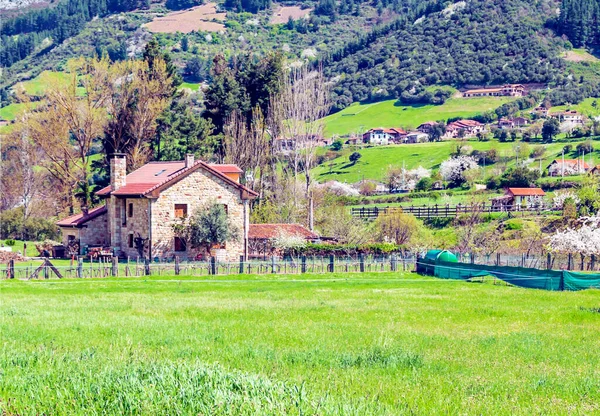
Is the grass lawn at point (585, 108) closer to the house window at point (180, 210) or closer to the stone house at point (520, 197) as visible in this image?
the stone house at point (520, 197)

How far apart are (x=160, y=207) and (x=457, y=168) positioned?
230 ft

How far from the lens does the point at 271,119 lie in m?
68.2

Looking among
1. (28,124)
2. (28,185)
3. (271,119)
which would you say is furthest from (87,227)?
(28,185)

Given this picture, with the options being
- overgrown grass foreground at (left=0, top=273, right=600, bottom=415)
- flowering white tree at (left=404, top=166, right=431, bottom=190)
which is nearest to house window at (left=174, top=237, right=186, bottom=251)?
overgrown grass foreground at (left=0, top=273, right=600, bottom=415)

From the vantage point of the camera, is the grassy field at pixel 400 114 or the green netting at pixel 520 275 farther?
the grassy field at pixel 400 114

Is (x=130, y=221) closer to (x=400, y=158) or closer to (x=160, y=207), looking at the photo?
(x=160, y=207)

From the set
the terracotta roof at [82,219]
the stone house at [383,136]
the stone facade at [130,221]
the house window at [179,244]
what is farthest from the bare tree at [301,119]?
the stone house at [383,136]

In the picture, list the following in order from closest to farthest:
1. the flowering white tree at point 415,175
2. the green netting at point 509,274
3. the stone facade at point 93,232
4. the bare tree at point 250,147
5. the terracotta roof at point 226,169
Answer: the green netting at point 509,274
the stone facade at point 93,232
the terracotta roof at point 226,169
the bare tree at point 250,147
the flowering white tree at point 415,175

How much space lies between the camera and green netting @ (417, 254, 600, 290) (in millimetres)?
32812

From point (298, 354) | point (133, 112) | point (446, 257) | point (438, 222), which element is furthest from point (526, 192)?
point (298, 354)

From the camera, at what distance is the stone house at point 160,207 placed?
4966 centimetres

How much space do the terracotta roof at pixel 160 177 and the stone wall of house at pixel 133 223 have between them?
2.76 feet

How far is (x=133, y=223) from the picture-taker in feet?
168

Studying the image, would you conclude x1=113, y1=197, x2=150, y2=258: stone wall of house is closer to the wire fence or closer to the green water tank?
the wire fence
